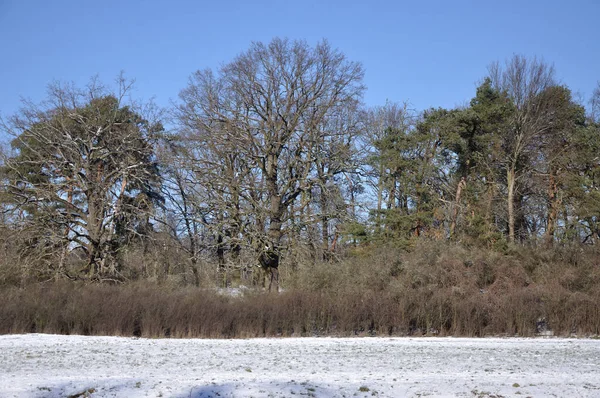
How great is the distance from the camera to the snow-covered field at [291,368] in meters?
9.78

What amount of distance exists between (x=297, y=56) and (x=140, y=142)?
10.6 metres

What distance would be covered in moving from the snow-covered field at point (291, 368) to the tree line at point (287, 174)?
45.8 feet

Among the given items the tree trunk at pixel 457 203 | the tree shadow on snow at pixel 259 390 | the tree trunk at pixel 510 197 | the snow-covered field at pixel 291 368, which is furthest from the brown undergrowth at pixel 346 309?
the tree shadow on snow at pixel 259 390

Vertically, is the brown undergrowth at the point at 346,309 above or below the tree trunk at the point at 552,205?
below

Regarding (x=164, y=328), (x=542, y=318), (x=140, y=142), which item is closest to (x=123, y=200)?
(x=140, y=142)

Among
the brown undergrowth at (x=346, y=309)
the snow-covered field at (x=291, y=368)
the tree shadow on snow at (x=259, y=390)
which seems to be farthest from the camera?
the brown undergrowth at (x=346, y=309)

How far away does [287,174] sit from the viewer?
3294 centimetres

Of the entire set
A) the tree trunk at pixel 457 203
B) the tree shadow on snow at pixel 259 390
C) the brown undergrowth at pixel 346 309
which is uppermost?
the tree trunk at pixel 457 203

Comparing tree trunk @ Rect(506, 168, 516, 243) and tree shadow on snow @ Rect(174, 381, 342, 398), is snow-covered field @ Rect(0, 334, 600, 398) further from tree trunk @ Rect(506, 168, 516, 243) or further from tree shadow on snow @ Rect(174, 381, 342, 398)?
tree trunk @ Rect(506, 168, 516, 243)

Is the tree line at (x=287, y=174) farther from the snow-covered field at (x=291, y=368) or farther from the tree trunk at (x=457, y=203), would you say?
the snow-covered field at (x=291, y=368)

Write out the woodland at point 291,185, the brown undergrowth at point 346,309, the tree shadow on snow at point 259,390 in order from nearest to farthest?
the tree shadow on snow at point 259,390, the brown undergrowth at point 346,309, the woodland at point 291,185

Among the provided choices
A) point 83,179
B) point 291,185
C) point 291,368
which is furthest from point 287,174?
point 291,368

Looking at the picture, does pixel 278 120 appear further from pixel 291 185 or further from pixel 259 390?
pixel 259 390

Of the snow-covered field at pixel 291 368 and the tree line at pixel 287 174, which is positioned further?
the tree line at pixel 287 174
